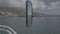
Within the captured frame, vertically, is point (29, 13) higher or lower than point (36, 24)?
higher

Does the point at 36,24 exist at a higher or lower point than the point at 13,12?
lower

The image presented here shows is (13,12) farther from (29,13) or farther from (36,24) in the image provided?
(36,24)

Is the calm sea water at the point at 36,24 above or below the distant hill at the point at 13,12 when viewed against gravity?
below

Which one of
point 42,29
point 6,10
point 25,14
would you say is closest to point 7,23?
point 6,10

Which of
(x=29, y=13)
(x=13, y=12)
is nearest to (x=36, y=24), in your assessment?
(x=29, y=13)

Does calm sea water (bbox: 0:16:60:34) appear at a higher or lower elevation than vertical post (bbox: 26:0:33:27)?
lower

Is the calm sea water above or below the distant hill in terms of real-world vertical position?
below

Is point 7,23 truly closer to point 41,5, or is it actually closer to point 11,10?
point 11,10

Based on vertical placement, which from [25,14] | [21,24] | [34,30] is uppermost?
[25,14]
